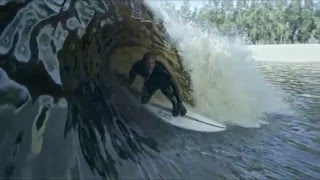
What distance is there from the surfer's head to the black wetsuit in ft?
0.05

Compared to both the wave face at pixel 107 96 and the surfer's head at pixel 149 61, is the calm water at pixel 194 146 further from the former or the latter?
the surfer's head at pixel 149 61

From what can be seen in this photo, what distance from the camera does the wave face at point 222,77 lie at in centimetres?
239

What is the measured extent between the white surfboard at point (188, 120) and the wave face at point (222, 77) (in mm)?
39

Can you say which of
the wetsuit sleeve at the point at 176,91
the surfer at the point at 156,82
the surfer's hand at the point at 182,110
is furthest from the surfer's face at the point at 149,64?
the surfer's hand at the point at 182,110

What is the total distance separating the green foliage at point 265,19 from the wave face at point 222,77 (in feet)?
0.27

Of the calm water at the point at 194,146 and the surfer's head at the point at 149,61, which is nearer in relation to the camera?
the calm water at the point at 194,146

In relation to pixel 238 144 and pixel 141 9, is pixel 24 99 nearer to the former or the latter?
pixel 141 9

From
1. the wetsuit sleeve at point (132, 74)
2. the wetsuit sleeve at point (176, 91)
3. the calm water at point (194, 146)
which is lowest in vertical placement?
the calm water at point (194, 146)

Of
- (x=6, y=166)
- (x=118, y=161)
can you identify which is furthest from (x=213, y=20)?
(x=6, y=166)

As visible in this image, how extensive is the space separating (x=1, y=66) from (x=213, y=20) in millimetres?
1101

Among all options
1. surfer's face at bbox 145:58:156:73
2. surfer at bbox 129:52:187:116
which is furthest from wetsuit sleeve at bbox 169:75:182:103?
surfer's face at bbox 145:58:156:73

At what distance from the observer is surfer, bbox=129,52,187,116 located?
2387 mm

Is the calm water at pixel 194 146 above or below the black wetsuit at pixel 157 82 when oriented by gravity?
below

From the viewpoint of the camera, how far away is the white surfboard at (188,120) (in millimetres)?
2383
